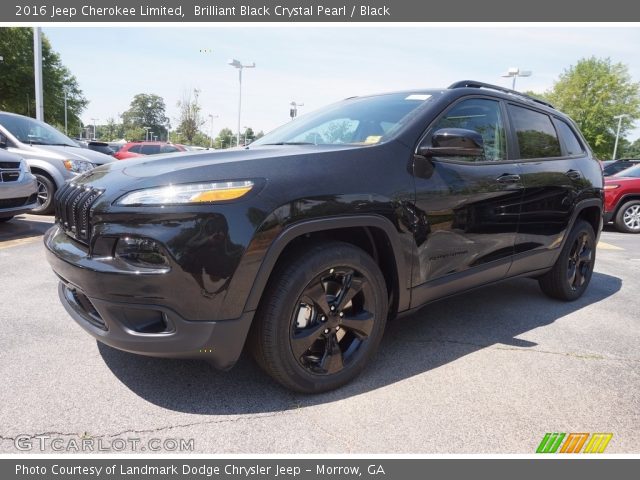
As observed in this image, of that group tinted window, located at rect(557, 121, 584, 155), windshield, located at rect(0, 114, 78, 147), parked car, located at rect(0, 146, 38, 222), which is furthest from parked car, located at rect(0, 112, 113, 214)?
tinted window, located at rect(557, 121, 584, 155)

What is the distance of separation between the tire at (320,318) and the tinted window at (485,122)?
3.61 feet

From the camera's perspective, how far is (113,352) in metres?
2.74

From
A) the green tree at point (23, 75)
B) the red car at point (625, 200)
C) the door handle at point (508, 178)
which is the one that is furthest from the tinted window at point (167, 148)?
the green tree at point (23, 75)

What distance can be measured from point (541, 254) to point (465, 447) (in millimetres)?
2127

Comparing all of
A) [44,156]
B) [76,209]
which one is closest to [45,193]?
[44,156]

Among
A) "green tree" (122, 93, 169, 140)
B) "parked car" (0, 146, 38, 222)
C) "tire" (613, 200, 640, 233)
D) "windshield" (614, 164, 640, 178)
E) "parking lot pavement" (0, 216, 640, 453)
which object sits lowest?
"parking lot pavement" (0, 216, 640, 453)

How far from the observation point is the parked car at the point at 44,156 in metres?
6.86

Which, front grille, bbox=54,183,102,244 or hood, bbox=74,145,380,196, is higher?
hood, bbox=74,145,380,196

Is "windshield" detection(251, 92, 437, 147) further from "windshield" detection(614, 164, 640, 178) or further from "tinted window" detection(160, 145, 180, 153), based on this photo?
"tinted window" detection(160, 145, 180, 153)

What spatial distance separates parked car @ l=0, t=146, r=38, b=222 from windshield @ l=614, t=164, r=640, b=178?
35.6 feet

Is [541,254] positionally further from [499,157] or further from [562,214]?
[499,157]

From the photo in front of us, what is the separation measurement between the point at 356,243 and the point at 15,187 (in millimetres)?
5172

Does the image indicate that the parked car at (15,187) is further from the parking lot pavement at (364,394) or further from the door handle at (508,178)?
the door handle at (508,178)

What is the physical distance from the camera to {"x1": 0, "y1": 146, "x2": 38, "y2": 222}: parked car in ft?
18.7
